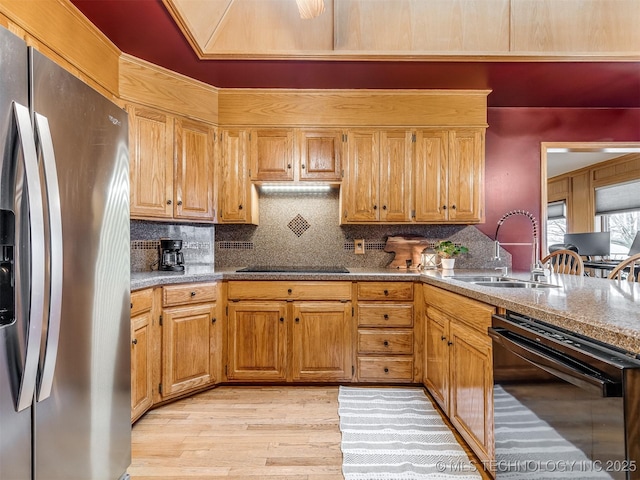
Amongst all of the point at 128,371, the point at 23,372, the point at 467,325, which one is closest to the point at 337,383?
the point at 467,325

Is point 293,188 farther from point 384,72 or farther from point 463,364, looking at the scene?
point 463,364

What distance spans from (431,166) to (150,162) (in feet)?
7.36

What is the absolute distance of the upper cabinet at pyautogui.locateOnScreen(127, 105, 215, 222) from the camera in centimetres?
259

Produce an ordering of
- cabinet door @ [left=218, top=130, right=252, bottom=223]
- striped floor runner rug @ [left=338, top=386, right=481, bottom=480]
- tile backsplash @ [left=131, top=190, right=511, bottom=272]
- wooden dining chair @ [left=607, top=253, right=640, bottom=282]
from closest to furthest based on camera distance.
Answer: striped floor runner rug @ [left=338, top=386, right=481, bottom=480], wooden dining chair @ [left=607, top=253, right=640, bottom=282], cabinet door @ [left=218, top=130, right=252, bottom=223], tile backsplash @ [left=131, top=190, right=511, bottom=272]

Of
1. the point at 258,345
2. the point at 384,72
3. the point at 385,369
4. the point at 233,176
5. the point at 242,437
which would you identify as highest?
the point at 384,72

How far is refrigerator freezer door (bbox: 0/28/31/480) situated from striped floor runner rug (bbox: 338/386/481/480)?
1.33 metres

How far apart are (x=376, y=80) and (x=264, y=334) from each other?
7.17 ft

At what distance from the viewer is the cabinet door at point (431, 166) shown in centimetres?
303

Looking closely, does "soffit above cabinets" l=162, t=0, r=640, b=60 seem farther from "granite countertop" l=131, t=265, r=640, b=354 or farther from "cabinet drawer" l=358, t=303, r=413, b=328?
→ "cabinet drawer" l=358, t=303, r=413, b=328

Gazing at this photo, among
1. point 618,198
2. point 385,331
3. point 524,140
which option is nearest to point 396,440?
point 385,331

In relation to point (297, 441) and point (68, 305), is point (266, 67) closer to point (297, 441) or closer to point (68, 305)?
point (68, 305)

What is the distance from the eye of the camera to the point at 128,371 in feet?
5.02

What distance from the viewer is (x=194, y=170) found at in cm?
288

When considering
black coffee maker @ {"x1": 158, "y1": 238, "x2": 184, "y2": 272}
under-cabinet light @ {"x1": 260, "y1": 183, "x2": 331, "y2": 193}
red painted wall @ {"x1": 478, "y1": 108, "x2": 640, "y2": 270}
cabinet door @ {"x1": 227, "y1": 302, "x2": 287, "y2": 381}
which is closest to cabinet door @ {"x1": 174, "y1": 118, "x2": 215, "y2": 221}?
black coffee maker @ {"x1": 158, "y1": 238, "x2": 184, "y2": 272}
